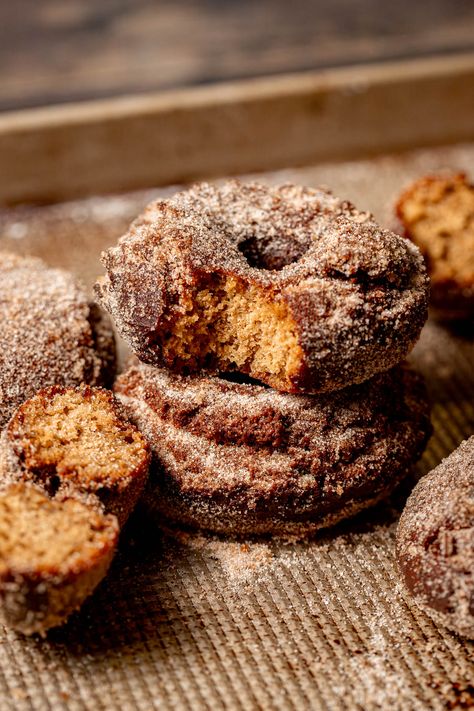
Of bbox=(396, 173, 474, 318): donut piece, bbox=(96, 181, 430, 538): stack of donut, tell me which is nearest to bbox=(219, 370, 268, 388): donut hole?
bbox=(96, 181, 430, 538): stack of donut

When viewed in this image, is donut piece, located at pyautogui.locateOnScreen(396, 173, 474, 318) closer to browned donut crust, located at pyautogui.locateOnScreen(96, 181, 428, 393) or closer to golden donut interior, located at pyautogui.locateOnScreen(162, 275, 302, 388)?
browned donut crust, located at pyautogui.locateOnScreen(96, 181, 428, 393)

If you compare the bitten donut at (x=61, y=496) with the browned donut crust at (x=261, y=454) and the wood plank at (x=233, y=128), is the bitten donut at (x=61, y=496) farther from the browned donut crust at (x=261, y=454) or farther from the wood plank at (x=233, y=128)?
the wood plank at (x=233, y=128)

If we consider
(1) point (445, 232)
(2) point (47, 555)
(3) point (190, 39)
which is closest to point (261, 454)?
(2) point (47, 555)

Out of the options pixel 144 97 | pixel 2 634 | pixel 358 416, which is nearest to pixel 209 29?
pixel 144 97

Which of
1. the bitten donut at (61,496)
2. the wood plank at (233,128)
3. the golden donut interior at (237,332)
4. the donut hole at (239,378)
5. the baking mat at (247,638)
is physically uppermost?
the golden donut interior at (237,332)

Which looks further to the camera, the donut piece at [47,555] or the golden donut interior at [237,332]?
the golden donut interior at [237,332]

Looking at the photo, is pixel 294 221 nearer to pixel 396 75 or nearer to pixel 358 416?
pixel 358 416

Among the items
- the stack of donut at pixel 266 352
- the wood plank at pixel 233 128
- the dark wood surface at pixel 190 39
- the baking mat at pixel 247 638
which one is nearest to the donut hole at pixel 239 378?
the stack of donut at pixel 266 352
